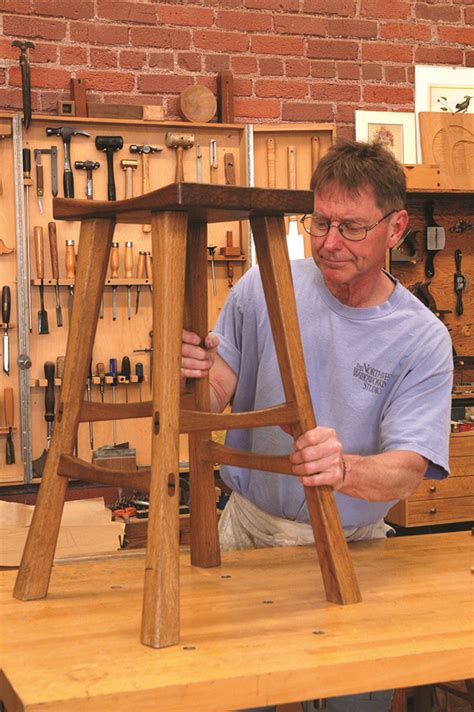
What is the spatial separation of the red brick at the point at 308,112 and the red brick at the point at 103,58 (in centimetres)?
97

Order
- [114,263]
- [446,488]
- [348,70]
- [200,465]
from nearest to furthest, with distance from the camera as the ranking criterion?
[200,465] < [446,488] < [114,263] < [348,70]

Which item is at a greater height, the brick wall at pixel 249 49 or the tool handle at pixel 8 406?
the brick wall at pixel 249 49

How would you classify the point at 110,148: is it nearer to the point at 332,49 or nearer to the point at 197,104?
the point at 197,104

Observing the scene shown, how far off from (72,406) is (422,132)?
4009mm

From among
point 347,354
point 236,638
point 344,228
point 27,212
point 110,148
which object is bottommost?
point 236,638

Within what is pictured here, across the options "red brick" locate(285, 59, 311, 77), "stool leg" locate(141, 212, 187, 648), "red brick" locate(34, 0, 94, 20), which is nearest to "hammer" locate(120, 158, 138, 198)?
"red brick" locate(34, 0, 94, 20)

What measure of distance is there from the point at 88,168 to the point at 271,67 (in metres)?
1.19

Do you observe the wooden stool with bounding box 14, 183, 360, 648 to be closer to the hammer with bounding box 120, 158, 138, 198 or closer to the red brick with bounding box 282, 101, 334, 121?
the hammer with bounding box 120, 158, 138, 198

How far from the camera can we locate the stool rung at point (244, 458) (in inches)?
58.1

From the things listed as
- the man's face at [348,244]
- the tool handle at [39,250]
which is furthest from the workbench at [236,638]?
the tool handle at [39,250]

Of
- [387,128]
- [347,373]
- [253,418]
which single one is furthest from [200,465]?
[387,128]

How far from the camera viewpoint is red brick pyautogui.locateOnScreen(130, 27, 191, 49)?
192 inches

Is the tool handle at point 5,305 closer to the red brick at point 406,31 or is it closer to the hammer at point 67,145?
the hammer at point 67,145

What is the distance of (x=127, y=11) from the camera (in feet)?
15.9
